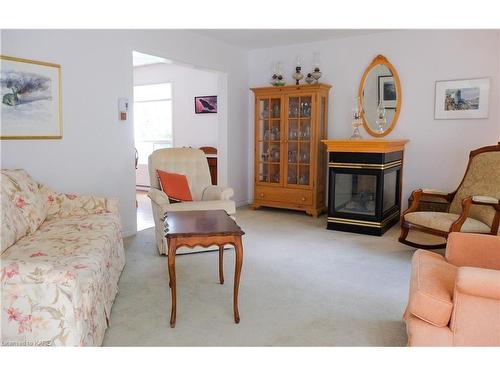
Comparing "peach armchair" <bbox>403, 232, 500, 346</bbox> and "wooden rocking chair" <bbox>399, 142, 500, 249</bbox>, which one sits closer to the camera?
"peach armchair" <bbox>403, 232, 500, 346</bbox>

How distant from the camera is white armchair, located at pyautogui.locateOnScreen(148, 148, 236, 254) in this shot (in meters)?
3.88

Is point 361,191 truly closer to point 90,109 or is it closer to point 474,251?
point 474,251

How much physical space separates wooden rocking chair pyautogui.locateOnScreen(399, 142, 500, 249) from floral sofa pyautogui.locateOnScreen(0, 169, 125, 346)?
2.62 metres

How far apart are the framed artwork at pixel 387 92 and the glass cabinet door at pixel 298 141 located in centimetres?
91

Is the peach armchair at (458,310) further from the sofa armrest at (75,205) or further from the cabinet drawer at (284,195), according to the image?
the cabinet drawer at (284,195)

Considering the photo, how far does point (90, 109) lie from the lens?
4.11m

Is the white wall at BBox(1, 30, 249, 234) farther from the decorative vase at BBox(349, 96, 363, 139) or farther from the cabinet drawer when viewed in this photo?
the decorative vase at BBox(349, 96, 363, 139)

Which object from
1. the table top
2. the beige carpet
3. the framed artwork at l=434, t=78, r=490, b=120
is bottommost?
the beige carpet

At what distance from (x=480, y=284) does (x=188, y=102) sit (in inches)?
249

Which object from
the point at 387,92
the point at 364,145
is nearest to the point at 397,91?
the point at 387,92

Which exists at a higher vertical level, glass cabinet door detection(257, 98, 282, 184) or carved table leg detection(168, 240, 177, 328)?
glass cabinet door detection(257, 98, 282, 184)

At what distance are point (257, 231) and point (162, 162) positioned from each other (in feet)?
4.45

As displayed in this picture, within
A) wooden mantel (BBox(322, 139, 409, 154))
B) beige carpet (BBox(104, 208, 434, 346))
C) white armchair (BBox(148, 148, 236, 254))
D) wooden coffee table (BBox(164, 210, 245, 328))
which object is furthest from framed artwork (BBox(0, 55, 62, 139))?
wooden mantel (BBox(322, 139, 409, 154))

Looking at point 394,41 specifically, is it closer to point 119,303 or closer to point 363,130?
point 363,130
